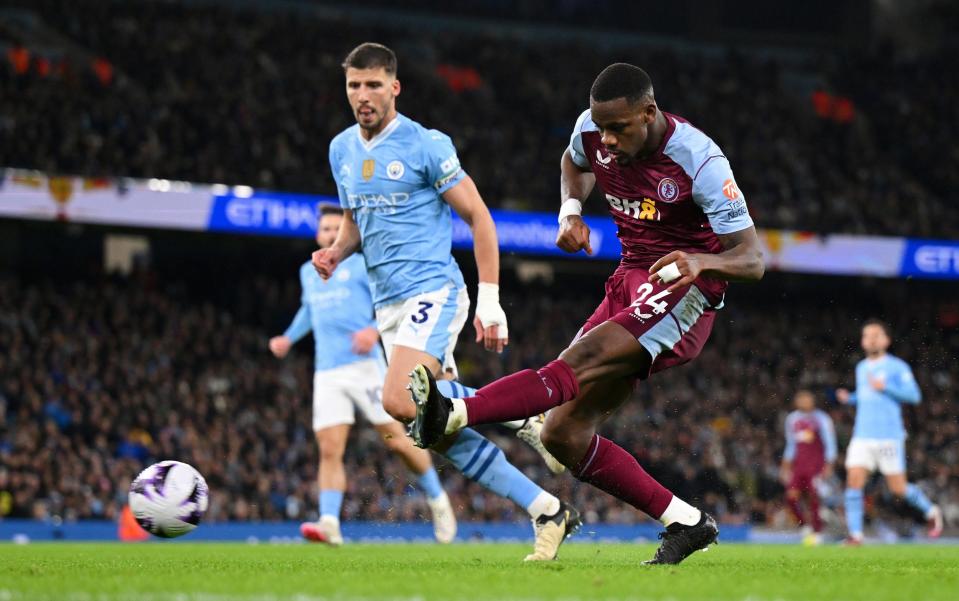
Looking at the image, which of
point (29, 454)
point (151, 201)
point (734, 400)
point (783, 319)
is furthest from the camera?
point (783, 319)

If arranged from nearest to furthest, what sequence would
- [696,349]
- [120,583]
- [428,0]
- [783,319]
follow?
[120,583], [696,349], [783,319], [428,0]

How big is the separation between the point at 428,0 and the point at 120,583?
26.4 m

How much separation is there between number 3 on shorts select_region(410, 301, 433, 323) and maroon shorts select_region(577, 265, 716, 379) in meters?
1.04

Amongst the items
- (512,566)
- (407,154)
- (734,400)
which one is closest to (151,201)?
(734,400)

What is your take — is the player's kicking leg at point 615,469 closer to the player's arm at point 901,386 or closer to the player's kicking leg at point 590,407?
the player's kicking leg at point 590,407

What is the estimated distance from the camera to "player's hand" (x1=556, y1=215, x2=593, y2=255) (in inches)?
241

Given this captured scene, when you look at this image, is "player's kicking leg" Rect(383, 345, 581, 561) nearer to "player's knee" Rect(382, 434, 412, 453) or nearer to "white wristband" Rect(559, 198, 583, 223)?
"white wristband" Rect(559, 198, 583, 223)

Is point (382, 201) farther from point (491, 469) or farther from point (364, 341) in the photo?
point (364, 341)

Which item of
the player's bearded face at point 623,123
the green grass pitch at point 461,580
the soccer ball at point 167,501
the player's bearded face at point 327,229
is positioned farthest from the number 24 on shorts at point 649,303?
the player's bearded face at point 327,229

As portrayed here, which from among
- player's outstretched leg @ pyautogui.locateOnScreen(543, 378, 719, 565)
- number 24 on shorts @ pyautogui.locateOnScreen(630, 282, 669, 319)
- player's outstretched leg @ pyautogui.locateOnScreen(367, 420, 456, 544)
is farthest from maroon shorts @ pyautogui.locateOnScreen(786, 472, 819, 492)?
number 24 on shorts @ pyautogui.locateOnScreen(630, 282, 669, 319)

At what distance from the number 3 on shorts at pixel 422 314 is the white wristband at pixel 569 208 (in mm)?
956

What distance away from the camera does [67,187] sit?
59.8 feet

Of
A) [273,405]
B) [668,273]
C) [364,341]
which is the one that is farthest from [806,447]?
[668,273]

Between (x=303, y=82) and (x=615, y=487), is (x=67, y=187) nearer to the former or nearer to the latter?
(x=303, y=82)
